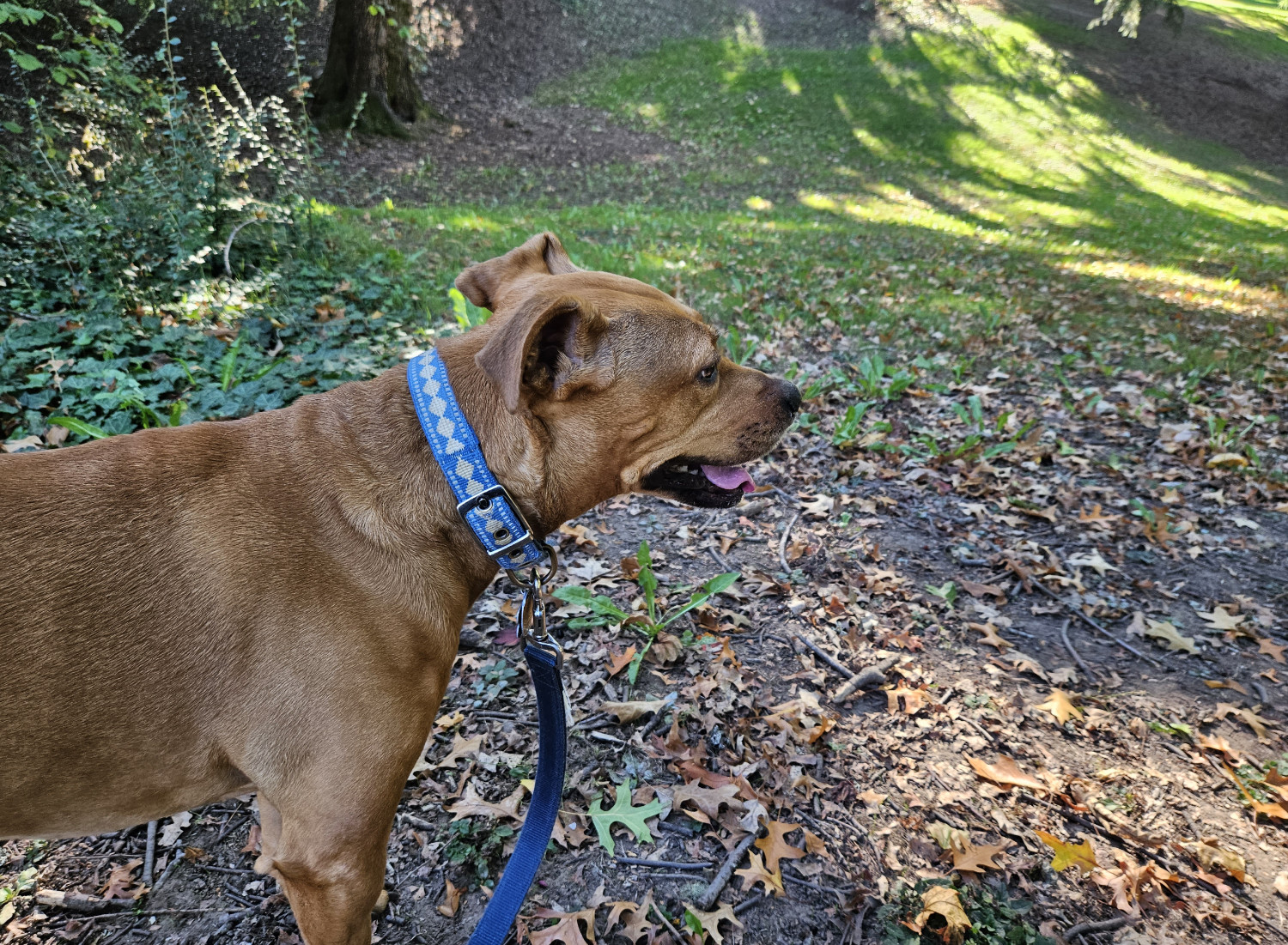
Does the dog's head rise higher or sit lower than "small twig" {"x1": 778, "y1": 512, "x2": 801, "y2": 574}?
higher

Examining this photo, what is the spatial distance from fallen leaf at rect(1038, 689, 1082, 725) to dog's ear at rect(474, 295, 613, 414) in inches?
123

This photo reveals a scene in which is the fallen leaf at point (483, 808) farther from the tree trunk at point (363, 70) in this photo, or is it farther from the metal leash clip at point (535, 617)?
the tree trunk at point (363, 70)

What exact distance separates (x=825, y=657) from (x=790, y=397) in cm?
173

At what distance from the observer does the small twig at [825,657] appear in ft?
13.3

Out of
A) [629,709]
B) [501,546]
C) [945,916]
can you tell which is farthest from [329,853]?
[945,916]

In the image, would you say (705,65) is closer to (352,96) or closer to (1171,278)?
(352,96)

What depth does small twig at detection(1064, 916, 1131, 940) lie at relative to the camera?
9.04ft

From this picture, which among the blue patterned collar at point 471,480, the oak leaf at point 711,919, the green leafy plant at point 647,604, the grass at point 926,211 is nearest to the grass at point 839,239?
the grass at point 926,211

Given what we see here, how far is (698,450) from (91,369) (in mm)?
4782

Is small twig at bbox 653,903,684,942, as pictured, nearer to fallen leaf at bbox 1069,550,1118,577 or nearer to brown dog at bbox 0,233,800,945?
brown dog at bbox 0,233,800,945

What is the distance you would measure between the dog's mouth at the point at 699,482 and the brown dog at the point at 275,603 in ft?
1.86

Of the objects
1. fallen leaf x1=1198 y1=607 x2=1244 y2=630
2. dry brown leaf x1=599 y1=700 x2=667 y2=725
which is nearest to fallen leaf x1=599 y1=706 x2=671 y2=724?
dry brown leaf x1=599 y1=700 x2=667 y2=725

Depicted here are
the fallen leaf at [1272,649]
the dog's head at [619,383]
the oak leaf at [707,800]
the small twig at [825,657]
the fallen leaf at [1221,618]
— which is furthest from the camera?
the fallen leaf at [1221,618]

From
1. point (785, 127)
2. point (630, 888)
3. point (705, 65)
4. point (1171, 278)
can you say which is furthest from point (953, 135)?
point (630, 888)
